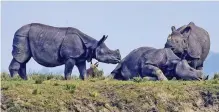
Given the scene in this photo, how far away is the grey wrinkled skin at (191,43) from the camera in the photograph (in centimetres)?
4322

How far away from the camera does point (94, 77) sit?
4069 centimetres

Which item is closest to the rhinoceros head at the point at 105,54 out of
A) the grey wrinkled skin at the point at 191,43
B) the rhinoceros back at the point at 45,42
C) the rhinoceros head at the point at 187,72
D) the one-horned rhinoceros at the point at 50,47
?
the one-horned rhinoceros at the point at 50,47

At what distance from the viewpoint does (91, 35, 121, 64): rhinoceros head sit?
39156mm

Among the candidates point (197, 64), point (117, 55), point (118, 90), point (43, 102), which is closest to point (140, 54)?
point (117, 55)

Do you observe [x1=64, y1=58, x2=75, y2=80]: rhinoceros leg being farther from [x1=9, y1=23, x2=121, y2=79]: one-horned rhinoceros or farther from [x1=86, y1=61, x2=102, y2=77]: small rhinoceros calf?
[x1=86, y1=61, x2=102, y2=77]: small rhinoceros calf

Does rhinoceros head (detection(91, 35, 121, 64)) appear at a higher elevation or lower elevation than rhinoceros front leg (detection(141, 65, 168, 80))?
higher

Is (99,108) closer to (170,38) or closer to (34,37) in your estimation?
(34,37)

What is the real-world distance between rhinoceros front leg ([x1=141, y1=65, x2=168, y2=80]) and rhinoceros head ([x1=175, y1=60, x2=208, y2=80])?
3.29 ft

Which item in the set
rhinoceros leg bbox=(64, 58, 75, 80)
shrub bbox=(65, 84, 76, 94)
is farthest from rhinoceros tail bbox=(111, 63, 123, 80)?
shrub bbox=(65, 84, 76, 94)

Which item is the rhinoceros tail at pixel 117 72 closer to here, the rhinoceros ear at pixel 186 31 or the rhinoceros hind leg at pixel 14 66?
the rhinoceros ear at pixel 186 31

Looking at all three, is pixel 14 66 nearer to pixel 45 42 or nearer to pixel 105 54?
pixel 45 42

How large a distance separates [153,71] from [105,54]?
2252 millimetres

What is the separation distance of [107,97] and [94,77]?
6.89 m

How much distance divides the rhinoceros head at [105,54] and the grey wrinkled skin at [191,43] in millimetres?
3895
